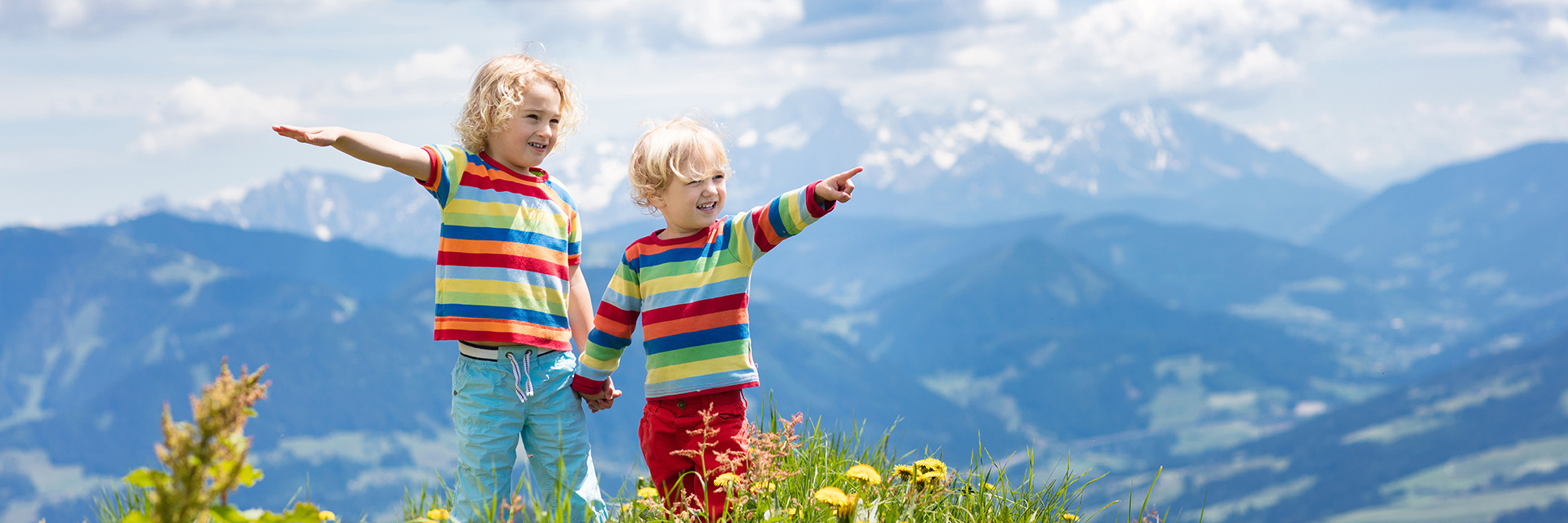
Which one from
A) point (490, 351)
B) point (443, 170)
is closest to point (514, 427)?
point (490, 351)

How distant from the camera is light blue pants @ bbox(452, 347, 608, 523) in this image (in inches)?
180

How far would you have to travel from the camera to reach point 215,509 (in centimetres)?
220

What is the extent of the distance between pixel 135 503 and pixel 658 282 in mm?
2547

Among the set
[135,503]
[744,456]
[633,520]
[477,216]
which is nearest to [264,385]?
[744,456]

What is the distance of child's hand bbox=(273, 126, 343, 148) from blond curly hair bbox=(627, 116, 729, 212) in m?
1.24

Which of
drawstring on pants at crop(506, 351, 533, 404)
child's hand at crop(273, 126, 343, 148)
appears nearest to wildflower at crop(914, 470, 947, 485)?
drawstring on pants at crop(506, 351, 533, 404)

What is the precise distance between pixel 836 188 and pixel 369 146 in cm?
198

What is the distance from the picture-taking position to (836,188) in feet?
13.9

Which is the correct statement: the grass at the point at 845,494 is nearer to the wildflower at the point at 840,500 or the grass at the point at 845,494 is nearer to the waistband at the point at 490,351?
the wildflower at the point at 840,500

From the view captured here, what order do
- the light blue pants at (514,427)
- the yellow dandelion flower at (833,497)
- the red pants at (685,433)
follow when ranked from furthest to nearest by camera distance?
1. the light blue pants at (514,427)
2. the red pants at (685,433)
3. the yellow dandelion flower at (833,497)

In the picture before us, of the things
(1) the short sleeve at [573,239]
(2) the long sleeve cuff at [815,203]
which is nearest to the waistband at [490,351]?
(1) the short sleeve at [573,239]

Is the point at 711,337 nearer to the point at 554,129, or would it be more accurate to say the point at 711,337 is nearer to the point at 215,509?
the point at 554,129

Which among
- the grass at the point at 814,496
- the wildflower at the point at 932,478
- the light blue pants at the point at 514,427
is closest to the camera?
the grass at the point at 814,496

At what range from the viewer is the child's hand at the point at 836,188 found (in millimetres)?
4168
